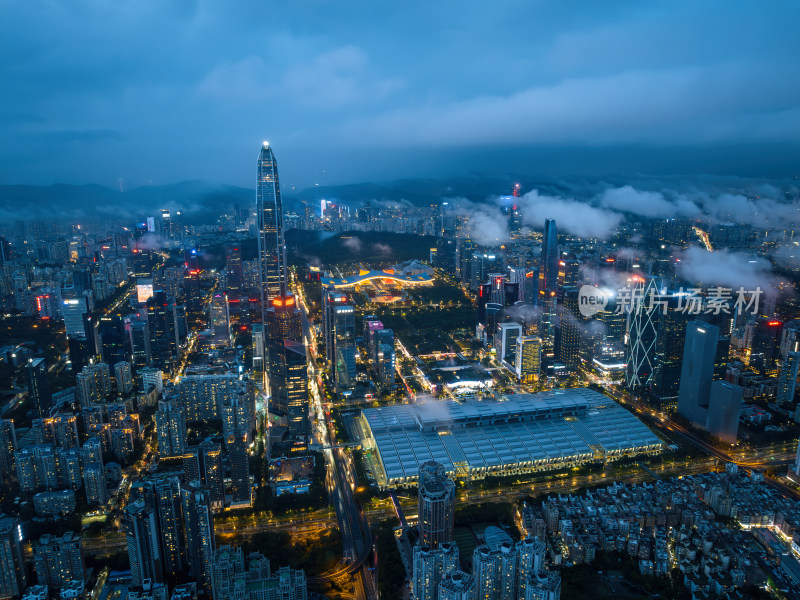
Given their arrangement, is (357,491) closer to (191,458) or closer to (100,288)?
(191,458)

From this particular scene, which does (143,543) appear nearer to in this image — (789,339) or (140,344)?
(140,344)

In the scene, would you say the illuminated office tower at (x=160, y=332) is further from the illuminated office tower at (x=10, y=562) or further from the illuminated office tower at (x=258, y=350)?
the illuminated office tower at (x=10, y=562)

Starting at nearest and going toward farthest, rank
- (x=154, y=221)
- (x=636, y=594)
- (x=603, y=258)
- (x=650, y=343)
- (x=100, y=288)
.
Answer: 1. (x=636, y=594)
2. (x=650, y=343)
3. (x=603, y=258)
4. (x=100, y=288)
5. (x=154, y=221)

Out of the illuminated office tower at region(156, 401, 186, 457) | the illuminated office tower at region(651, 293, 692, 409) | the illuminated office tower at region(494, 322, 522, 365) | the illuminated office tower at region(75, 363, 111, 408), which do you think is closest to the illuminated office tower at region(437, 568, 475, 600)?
the illuminated office tower at region(156, 401, 186, 457)

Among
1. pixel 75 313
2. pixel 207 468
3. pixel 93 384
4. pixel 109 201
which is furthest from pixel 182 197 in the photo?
pixel 207 468

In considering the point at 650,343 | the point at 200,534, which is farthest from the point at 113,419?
the point at 650,343

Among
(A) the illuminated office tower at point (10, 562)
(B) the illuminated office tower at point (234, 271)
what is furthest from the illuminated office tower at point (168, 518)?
(B) the illuminated office tower at point (234, 271)
